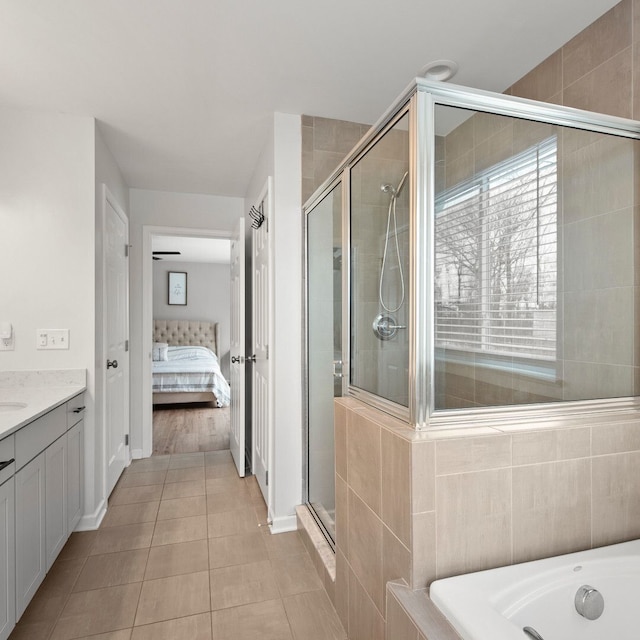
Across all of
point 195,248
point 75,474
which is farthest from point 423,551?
point 195,248

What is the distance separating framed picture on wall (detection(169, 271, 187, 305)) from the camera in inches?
304

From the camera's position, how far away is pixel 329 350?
225cm

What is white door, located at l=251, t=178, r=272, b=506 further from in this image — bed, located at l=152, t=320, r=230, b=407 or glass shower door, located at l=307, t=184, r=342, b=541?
bed, located at l=152, t=320, r=230, b=407

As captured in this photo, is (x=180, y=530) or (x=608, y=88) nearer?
(x=608, y=88)

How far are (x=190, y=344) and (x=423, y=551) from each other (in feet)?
23.0

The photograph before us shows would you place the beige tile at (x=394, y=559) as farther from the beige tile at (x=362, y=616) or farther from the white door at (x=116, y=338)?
the white door at (x=116, y=338)

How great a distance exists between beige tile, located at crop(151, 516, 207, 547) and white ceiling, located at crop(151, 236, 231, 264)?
3.65 metres

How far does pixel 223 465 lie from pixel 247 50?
3.09 metres

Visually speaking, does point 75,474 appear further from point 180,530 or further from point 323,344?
point 323,344

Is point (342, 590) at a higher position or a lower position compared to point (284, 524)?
higher

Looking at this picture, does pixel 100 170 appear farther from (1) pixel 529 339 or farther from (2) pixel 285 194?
(1) pixel 529 339

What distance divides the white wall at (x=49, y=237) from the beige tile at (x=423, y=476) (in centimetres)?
210

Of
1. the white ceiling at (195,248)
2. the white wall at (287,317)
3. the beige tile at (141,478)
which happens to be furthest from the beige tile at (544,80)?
the white ceiling at (195,248)

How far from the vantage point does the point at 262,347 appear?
2.96 m
